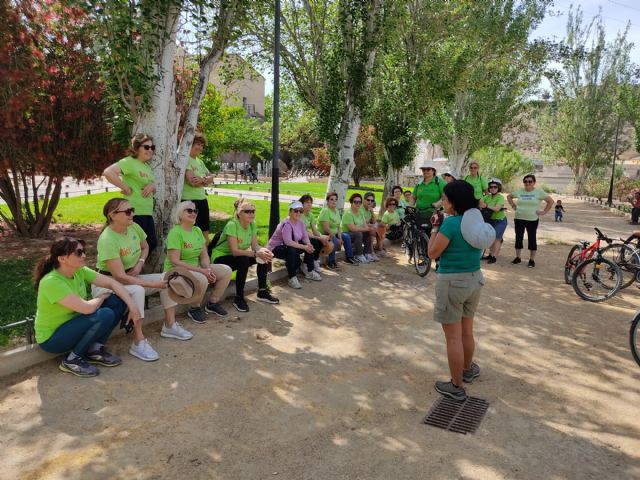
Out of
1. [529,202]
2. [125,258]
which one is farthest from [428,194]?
[125,258]

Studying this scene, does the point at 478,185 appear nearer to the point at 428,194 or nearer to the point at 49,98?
the point at 428,194

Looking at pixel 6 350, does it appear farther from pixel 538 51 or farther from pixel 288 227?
pixel 538 51

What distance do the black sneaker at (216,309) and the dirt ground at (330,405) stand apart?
0.51 feet

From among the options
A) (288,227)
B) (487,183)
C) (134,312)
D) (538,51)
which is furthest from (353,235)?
(538,51)

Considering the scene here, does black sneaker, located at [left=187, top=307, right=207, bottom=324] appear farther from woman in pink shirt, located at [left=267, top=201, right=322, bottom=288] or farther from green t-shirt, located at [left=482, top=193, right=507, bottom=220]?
green t-shirt, located at [left=482, top=193, right=507, bottom=220]

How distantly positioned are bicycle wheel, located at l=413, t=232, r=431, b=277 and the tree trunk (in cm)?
288

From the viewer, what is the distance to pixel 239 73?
13688mm

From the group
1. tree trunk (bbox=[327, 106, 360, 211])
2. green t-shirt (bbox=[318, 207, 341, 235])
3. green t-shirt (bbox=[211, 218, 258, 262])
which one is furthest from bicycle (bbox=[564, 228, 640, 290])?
green t-shirt (bbox=[211, 218, 258, 262])

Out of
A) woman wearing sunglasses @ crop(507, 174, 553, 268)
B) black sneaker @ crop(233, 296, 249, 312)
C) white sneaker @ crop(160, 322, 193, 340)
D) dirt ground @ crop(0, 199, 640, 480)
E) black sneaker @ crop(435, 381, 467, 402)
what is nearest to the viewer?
dirt ground @ crop(0, 199, 640, 480)

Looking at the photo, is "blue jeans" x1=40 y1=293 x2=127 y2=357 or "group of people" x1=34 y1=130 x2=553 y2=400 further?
"blue jeans" x1=40 y1=293 x2=127 y2=357

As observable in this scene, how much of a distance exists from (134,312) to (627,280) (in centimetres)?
733

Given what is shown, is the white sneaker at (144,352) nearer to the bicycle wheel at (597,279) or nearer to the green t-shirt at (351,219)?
the green t-shirt at (351,219)

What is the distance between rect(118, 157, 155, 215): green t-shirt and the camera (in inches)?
238

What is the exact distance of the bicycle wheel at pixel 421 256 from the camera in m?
8.70
